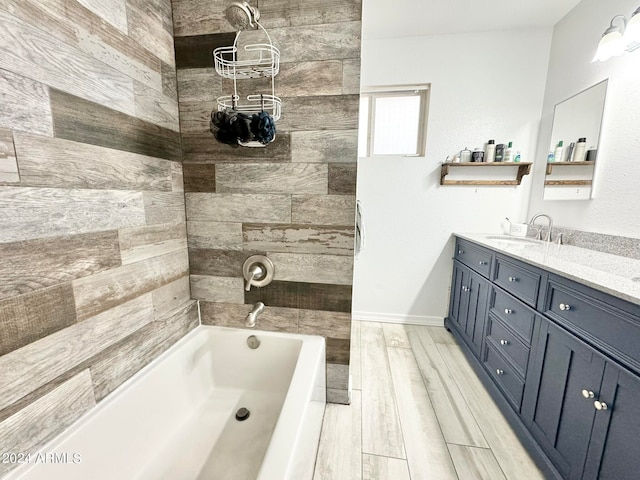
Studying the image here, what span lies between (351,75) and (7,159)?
1.30 m

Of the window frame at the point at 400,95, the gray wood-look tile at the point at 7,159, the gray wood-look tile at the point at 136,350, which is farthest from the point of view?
the window frame at the point at 400,95

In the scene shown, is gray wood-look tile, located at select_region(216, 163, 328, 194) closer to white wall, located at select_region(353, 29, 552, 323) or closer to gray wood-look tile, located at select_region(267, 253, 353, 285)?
gray wood-look tile, located at select_region(267, 253, 353, 285)

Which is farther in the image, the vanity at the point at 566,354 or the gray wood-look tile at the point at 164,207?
the gray wood-look tile at the point at 164,207

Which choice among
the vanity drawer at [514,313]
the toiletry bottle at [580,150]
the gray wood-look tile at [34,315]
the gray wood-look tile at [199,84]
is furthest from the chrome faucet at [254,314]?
the toiletry bottle at [580,150]

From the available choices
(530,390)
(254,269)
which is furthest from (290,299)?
(530,390)

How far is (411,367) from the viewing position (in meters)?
1.96

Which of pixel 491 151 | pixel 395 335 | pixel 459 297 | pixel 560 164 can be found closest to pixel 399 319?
pixel 395 335

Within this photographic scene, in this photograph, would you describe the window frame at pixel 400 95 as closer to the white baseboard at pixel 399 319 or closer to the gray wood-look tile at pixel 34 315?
the white baseboard at pixel 399 319

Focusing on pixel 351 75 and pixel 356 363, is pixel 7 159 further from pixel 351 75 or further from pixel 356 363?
pixel 356 363

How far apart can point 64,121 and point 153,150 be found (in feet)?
1.29

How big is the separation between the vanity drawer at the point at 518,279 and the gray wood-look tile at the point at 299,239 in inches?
38.2

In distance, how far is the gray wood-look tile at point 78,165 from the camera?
75cm

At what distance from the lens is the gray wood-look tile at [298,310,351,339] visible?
1.46 metres

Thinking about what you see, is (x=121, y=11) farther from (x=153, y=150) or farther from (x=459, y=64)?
(x=459, y=64)
